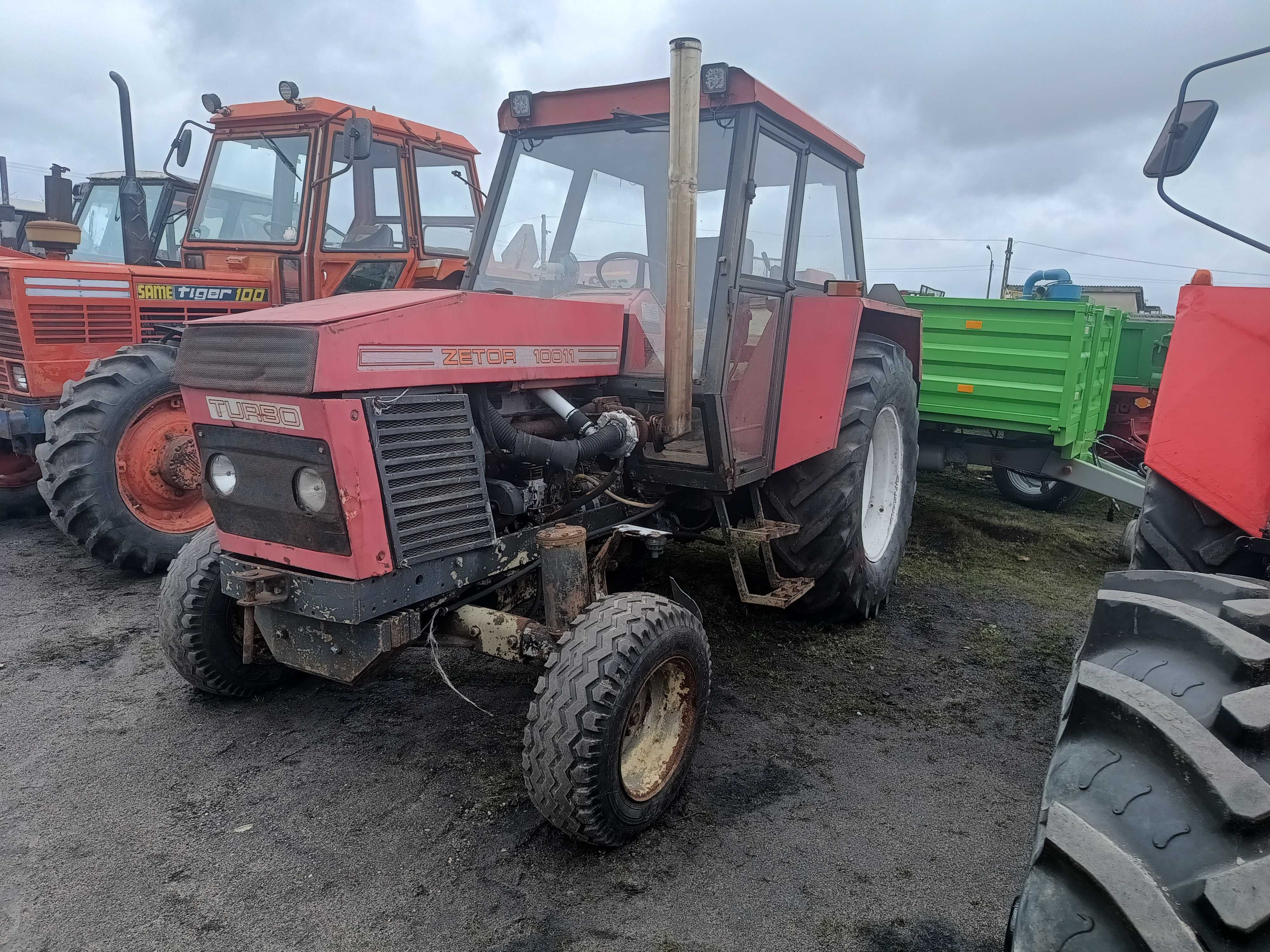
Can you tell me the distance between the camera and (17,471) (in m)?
5.75

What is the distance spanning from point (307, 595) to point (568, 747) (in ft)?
2.85

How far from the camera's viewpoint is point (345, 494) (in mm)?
Answer: 2309

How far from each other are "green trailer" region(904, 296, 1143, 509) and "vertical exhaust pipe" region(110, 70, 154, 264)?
5.22m

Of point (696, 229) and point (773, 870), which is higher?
point (696, 229)

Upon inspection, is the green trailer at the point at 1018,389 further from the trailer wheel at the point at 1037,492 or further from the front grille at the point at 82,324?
the front grille at the point at 82,324

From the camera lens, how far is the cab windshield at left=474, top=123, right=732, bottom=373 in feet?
11.0

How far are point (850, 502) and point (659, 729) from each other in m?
1.53

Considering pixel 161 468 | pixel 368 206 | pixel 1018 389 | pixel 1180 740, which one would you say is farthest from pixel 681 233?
pixel 1018 389

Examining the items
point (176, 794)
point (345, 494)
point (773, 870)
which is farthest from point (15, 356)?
point (773, 870)

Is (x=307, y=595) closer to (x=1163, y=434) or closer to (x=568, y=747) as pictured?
(x=568, y=747)

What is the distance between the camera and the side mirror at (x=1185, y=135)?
2021 millimetres

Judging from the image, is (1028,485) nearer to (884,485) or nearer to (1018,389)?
(1018,389)

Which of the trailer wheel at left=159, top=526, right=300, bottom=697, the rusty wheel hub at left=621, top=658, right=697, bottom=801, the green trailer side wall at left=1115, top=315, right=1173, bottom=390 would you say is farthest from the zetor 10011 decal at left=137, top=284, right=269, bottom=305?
the green trailer side wall at left=1115, top=315, right=1173, bottom=390

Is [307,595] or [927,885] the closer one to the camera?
[927,885]
